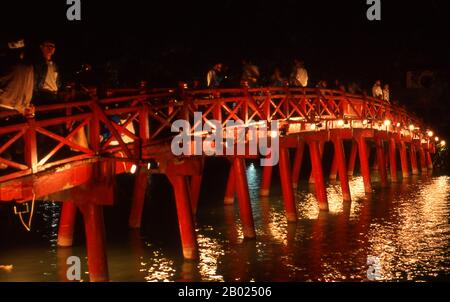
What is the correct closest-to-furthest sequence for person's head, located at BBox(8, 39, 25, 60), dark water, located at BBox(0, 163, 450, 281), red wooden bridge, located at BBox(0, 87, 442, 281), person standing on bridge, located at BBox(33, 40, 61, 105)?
person's head, located at BBox(8, 39, 25, 60) < red wooden bridge, located at BBox(0, 87, 442, 281) < person standing on bridge, located at BBox(33, 40, 61, 105) < dark water, located at BBox(0, 163, 450, 281)

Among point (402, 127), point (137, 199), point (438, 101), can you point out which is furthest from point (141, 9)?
point (137, 199)

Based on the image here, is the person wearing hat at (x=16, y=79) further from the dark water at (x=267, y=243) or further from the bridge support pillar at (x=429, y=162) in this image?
the bridge support pillar at (x=429, y=162)

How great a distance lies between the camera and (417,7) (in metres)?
60.7

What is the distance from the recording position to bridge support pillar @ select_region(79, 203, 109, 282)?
1271 cm

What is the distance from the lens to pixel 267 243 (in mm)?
18844

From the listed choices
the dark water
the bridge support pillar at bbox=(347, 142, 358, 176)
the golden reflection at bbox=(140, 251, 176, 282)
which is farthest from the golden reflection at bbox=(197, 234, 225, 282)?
the bridge support pillar at bbox=(347, 142, 358, 176)

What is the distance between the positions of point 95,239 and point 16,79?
12.1 ft

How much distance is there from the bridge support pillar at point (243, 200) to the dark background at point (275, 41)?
20399mm

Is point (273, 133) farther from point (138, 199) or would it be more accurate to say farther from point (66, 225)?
point (66, 225)

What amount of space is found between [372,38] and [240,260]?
46.7 meters

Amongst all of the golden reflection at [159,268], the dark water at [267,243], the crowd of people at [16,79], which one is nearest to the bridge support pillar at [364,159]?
the dark water at [267,243]

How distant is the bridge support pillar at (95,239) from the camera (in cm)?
1271

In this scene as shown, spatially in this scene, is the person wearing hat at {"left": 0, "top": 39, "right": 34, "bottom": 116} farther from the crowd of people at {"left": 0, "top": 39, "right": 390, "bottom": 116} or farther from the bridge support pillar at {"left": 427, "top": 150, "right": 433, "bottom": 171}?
the bridge support pillar at {"left": 427, "top": 150, "right": 433, "bottom": 171}

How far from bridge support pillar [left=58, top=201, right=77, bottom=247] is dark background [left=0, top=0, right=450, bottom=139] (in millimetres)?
20089
